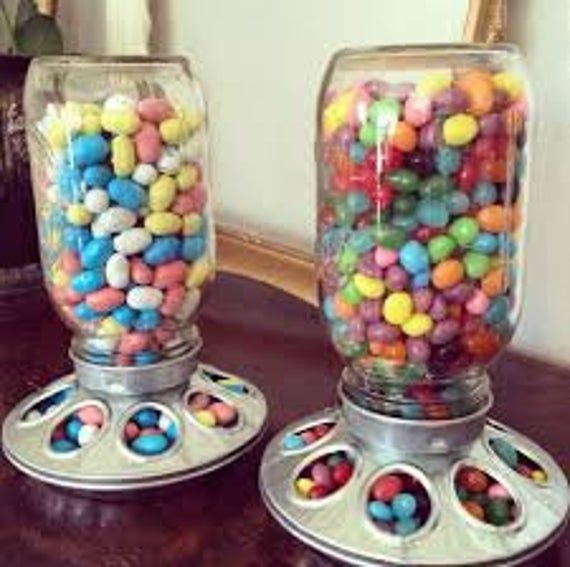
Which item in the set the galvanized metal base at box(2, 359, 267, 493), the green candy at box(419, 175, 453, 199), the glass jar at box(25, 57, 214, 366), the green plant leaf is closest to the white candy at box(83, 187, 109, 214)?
the glass jar at box(25, 57, 214, 366)

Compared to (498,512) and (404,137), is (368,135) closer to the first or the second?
(404,137)

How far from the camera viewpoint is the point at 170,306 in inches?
23.7

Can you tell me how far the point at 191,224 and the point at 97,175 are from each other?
70 mm

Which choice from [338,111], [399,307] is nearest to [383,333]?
[399,307]

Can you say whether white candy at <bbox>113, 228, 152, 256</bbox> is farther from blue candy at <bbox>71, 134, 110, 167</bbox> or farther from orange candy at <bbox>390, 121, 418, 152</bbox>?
orange candy at <bbox>390, 121, 418, 152</bbox>

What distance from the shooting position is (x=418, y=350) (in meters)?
0.50

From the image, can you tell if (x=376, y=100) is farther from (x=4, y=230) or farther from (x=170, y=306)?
(x=4, y=230)

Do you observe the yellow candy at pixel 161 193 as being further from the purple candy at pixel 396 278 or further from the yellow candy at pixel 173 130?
the purple candy at pixel 396 278

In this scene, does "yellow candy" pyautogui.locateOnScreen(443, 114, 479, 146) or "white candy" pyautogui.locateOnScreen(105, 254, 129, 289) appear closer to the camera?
"yellow candy" pyautogui.locateOnScreen(443, 114, 479, 146)

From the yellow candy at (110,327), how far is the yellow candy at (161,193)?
8cm

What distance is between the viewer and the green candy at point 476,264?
491 millimetres

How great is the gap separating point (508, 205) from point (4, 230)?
0.59m

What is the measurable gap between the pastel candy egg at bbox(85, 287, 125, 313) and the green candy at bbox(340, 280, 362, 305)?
149 millimetres

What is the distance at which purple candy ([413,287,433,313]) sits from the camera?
49cm
